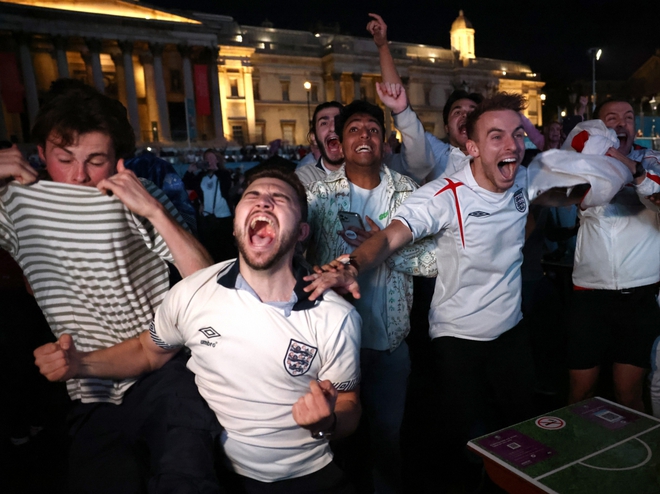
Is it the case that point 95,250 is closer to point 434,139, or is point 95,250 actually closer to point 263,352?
point 263,352

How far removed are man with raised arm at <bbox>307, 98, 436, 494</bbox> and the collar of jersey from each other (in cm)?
73

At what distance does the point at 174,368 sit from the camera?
89.7 inches

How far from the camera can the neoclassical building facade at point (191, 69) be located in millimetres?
35938

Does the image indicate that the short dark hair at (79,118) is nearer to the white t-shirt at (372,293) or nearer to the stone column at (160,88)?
the white t-shirt at (372,293)

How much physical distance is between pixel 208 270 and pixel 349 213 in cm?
102

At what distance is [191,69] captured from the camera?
42.4 m

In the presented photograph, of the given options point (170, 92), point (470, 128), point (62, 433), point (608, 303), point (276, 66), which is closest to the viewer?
point (470, 128)

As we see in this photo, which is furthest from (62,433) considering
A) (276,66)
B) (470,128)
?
(276,66)

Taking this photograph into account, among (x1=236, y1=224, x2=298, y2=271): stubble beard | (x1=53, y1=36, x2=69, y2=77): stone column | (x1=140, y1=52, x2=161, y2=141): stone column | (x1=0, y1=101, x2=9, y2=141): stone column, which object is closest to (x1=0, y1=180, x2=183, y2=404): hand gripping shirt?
(x1=236, y1=224, x2=298, y2=271): stubble beard

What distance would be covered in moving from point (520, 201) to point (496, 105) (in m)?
0.62

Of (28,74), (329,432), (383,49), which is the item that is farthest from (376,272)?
(28,74)

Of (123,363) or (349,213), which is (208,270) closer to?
(123,363)

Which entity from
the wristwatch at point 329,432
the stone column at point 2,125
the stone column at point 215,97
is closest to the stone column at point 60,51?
the stone column at point 2,125

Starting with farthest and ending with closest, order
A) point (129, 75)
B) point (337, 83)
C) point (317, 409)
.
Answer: point (337, 83), point (129, 75), point (317, 409)
